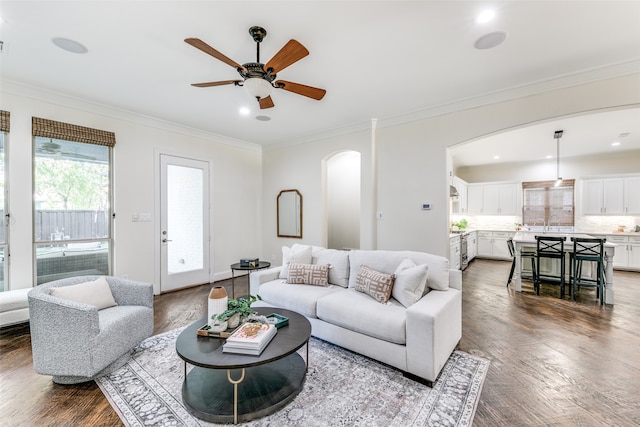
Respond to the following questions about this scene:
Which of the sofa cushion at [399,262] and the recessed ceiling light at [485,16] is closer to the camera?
the recessed ceiling light at [485,16]

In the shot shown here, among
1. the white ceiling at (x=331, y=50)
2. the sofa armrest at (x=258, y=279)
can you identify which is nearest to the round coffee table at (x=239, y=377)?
the sofa armrest at (x=258, y=279)

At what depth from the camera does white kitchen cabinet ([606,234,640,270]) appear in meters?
6.15

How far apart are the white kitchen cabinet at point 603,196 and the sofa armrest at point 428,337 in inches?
290

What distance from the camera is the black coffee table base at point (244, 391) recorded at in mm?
1776

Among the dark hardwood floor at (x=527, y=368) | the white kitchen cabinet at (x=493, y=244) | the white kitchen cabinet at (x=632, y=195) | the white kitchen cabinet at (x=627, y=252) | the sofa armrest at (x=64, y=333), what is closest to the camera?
the dark hardwood floor at (x=527, y=368)

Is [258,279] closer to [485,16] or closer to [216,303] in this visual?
[216,303]

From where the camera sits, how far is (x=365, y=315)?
2.42m

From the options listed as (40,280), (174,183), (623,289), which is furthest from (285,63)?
(623,289)

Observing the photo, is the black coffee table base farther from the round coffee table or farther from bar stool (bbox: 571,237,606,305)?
bar stool (bbox: 571,237,606,305)

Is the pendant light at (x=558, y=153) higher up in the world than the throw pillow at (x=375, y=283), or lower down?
higher up

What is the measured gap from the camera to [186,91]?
11.6 feet

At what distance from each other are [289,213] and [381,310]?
12.1 feet

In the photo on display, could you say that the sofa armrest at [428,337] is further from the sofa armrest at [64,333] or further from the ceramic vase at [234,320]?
the sofa armrest at [64,333]

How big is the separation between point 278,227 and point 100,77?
377 centimetres
